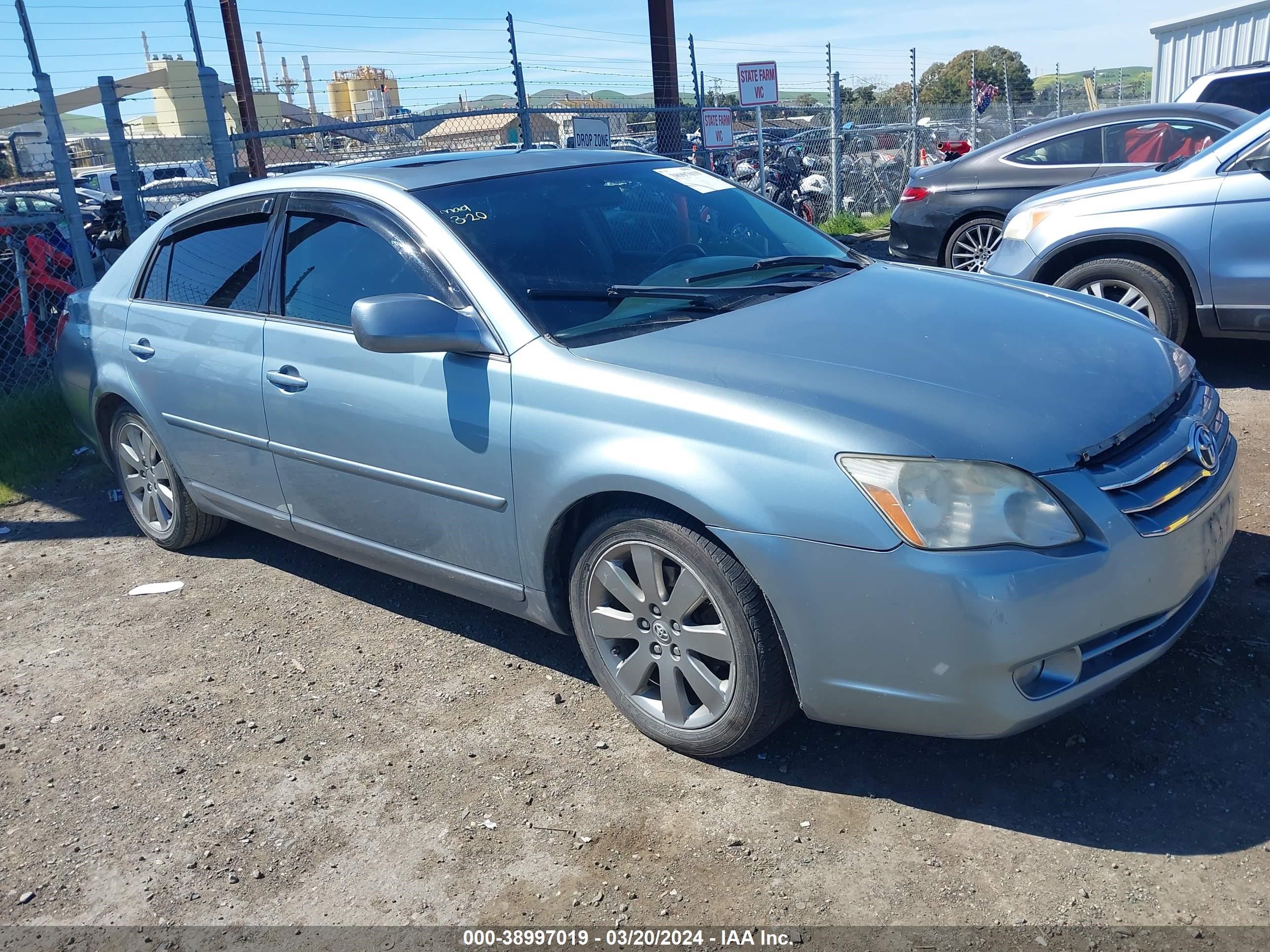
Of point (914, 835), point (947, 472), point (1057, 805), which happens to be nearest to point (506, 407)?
point (947, 472)

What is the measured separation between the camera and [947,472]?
2555mm

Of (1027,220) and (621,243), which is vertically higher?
(621,243)

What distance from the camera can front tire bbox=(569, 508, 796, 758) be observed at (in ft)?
9.25

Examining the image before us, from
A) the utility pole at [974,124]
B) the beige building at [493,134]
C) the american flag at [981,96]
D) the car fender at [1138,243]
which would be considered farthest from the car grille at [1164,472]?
the american flag at [981,96]

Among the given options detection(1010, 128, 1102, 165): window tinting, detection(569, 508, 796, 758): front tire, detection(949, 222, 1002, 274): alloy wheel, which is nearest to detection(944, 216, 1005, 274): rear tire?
detection(949, 222, 1002, 274): alloy wheel

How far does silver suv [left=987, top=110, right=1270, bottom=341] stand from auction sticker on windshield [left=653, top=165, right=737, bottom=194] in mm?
2309

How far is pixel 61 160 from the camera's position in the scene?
7.66m

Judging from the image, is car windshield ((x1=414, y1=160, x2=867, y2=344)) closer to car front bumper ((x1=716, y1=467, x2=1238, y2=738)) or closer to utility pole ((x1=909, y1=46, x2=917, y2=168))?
car front bumper ((x1=716, y1=467, x2=1238, y2=738))

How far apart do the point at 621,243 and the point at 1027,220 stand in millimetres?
3625

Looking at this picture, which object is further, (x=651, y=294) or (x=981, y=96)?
(x=981, y=96)

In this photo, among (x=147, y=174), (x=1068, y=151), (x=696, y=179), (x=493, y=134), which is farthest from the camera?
(x=147, y=174)

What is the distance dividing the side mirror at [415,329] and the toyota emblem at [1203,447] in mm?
2001

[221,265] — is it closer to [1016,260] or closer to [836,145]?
[1016,260]

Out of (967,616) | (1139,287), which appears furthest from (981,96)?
(967,616)
